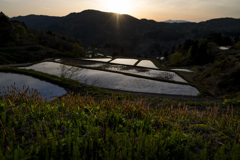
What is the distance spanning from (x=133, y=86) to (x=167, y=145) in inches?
712

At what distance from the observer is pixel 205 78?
31.4 meters

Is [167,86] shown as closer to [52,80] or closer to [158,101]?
[158,101]

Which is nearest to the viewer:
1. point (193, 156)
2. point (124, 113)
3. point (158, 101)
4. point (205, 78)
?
point (193, 156)

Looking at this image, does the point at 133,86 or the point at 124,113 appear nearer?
the point at 124,113

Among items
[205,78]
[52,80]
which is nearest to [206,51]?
[205,78]

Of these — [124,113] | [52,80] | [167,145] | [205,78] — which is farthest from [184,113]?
[205,78]

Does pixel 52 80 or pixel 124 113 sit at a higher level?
pixel 124 113

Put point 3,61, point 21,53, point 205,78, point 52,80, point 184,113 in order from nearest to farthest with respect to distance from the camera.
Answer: point 184,113, point 52,80, point 205,78, point 3,61, point 21,53

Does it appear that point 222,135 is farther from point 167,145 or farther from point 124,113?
point 124,113

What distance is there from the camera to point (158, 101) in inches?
615

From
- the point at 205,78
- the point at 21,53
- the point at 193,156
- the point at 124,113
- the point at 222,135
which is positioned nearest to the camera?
the point at 193,156

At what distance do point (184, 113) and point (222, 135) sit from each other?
2.33 metres

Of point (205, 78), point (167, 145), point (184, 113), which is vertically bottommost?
point (205, 78)

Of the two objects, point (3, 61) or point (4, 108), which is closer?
point (4, 108)
